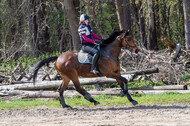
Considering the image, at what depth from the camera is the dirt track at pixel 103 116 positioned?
7.32m

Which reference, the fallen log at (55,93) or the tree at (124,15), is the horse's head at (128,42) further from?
the tree at (124,15)

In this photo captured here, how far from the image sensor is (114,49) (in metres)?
10.4

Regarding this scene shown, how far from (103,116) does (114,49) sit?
2911mm

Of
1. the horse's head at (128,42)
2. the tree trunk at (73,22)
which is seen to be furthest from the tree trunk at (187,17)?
the horse's head at (128,42)

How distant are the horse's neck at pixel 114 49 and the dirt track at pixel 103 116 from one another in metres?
1.82

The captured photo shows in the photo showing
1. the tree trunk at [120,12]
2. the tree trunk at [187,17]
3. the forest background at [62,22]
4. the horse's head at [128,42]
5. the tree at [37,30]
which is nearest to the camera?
the horse's head at [128,42]

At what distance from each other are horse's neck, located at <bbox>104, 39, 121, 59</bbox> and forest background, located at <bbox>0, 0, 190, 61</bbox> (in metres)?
7.68

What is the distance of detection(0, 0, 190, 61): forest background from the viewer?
66.5ft

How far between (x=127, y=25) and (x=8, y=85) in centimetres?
1116

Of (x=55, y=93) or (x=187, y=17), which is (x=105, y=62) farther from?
(x=187, y=17)

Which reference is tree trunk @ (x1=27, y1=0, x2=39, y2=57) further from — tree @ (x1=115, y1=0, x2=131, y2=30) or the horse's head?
the horse's head

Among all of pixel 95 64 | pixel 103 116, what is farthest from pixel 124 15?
pixel 103 116

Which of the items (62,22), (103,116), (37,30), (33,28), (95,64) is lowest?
(103,116)

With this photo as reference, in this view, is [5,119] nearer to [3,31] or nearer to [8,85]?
[8,85]
